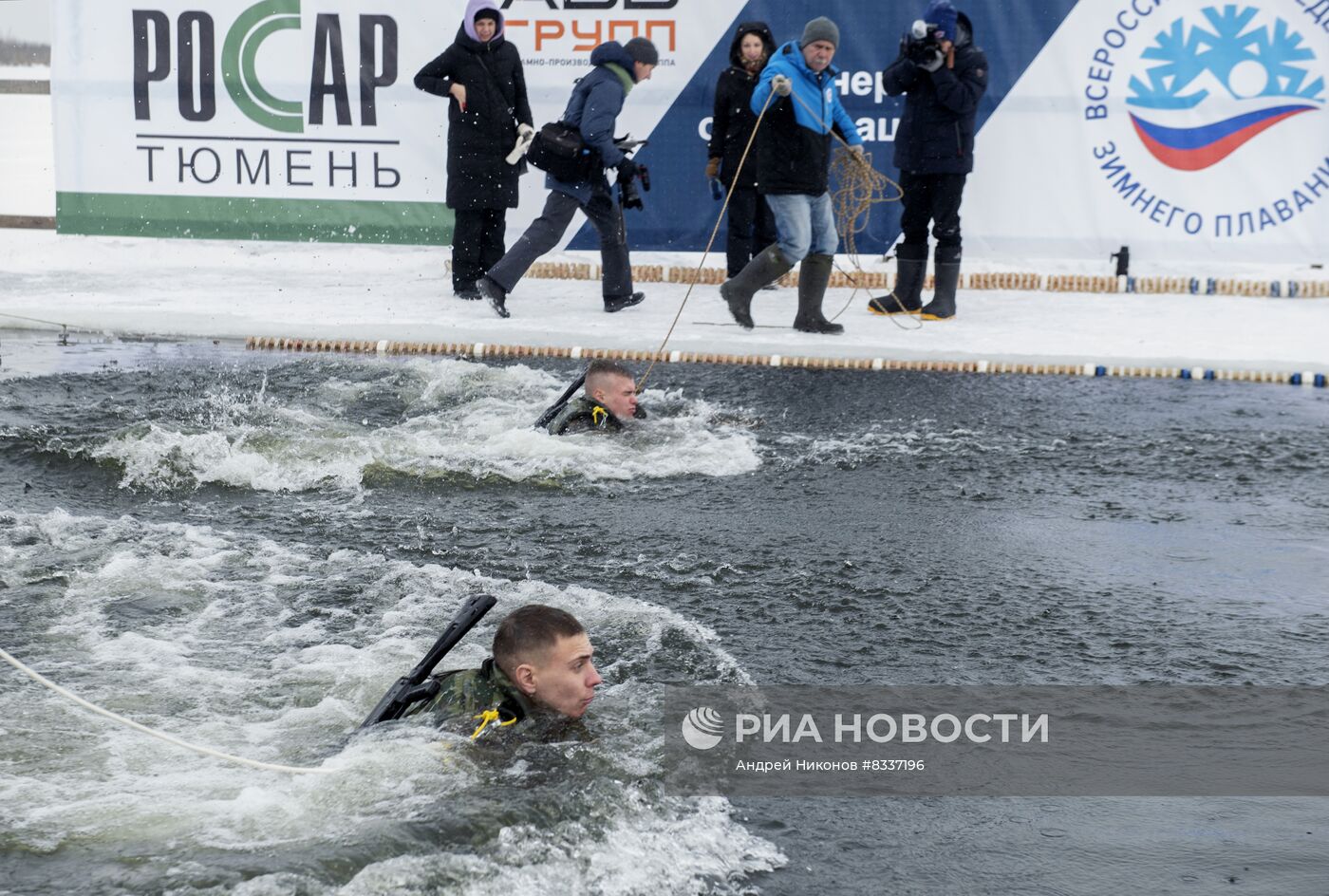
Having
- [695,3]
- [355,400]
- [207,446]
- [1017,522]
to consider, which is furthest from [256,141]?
[1017,522]

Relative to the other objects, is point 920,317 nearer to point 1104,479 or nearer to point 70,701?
point 1104,479

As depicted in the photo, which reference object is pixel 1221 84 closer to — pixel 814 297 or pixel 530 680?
pixel 814 297

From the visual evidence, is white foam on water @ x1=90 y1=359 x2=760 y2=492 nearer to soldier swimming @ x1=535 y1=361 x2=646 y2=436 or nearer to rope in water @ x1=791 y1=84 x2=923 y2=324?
soldier swimming @ x1=535 y1=361 x2=646 y2=436

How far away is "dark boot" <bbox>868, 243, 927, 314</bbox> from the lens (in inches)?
450

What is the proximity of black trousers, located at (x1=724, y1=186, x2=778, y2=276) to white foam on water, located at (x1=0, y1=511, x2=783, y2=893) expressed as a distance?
245 inches

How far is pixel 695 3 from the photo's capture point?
12578mm

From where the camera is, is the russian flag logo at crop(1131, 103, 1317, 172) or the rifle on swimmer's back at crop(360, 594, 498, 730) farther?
the russian flag logo at crop(1131, 103, 1317, 172)

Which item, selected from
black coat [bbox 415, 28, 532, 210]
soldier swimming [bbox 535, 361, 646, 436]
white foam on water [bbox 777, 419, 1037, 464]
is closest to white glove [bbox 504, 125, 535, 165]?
black coat [bbox 415, 28, 532, 210]

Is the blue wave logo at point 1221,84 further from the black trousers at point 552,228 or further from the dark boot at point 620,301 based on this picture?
the black trousers at point 552,228

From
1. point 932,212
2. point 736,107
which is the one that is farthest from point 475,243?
point 932,212

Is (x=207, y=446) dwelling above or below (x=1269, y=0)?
below

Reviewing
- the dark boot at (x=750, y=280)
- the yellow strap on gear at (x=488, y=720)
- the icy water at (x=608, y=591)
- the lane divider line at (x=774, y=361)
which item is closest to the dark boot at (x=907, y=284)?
the dark boot at (x=750, y=280)

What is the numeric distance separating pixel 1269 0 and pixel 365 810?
10.7 metres

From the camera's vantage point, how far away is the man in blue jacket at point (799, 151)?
33.6 ft
